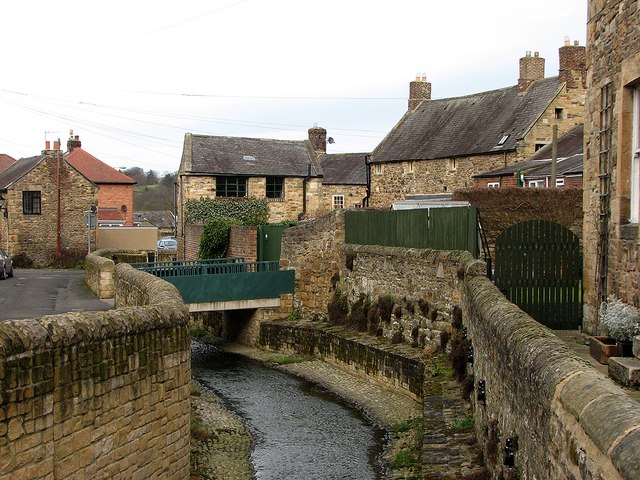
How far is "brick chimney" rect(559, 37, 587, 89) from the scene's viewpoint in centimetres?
3712

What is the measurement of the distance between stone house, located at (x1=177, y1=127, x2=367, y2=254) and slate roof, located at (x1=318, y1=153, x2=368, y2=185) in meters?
9.27

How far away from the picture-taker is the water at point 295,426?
13.7 meters

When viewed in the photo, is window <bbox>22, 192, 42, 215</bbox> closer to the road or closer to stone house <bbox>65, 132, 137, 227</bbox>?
stone house <bbox>65, 132, 137, 227</bbox>

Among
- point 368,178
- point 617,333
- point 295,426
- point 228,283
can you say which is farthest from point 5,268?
point 617,333

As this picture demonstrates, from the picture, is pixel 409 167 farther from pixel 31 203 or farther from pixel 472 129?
pixel 31 203

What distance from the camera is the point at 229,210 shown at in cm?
3856

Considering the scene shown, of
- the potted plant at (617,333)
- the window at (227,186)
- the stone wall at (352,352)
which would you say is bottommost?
the stone wall at (352,352)

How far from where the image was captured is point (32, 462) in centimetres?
692

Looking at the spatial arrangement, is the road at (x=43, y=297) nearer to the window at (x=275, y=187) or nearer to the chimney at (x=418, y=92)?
the window at (x=275, y=187)

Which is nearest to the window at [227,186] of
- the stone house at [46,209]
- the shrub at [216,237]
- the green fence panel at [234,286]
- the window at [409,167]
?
the shrub at [216,237]

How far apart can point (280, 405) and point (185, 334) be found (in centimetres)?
840

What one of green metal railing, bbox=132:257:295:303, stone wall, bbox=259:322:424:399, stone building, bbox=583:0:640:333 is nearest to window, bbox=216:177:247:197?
green metal railing, bbox=132:257:295:303

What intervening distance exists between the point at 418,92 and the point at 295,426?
34.3 m

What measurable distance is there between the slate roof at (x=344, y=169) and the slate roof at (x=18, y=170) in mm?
18043
